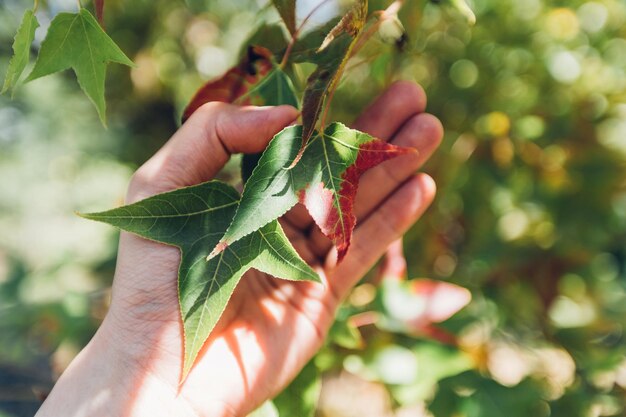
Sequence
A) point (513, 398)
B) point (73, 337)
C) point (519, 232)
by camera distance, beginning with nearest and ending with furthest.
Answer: point (513, 398) → point (73, 337) → point (519, 232)

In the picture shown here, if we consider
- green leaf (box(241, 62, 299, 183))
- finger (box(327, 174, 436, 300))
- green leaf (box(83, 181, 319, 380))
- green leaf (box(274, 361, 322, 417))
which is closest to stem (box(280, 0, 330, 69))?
green leaf (box(241, 62, 299, 183))

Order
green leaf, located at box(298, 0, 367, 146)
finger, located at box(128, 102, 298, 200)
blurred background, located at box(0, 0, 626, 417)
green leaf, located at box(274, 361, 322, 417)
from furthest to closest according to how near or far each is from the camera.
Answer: blurred background, located at box(0, 0, 626, 417) < green leaf, located at box(274, 361, 322, 417) < finger, located at box(128, 102, 298, 200) < green leaf, located at box(298, 0, 367, 146)

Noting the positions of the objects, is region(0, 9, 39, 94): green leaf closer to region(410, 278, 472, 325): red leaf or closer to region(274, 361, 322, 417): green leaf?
region(274, 361, 322, 417): green leaf

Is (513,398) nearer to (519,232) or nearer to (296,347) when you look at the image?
(296,347)

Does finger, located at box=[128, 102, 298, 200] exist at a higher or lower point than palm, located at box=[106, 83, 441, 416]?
higher

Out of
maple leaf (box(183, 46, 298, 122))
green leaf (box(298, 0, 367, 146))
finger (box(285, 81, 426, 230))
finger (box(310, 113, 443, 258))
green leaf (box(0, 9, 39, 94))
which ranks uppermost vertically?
green leaf (box(0, 9, 39, 94))

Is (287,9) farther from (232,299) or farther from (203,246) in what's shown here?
(232,299)

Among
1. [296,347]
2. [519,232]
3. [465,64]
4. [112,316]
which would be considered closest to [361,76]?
[465,64]
